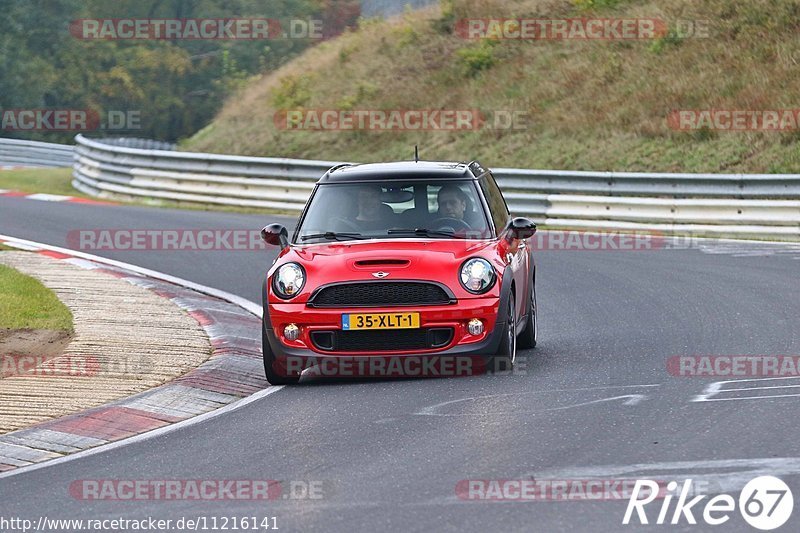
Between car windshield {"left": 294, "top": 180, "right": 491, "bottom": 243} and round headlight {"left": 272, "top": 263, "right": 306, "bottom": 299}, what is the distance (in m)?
0.62

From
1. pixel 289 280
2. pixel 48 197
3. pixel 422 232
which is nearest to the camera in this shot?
pixel 289 280

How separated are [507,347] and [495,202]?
178cm

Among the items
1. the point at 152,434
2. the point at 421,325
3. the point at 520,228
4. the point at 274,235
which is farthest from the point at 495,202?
the point at 152,434

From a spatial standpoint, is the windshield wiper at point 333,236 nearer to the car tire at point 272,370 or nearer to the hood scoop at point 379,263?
the hood scoop at point 379,263

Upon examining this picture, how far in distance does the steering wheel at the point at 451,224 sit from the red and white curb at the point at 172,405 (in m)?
1.76

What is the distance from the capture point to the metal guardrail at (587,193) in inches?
789

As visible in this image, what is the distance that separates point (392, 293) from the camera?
9.52m

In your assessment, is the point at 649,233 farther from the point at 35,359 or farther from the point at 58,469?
the point at 58,469

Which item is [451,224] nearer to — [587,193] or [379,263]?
[379,263]

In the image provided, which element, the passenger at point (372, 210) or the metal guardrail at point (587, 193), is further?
the metal guardrail at point (587, 193)

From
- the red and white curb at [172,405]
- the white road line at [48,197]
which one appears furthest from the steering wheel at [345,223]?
the white road line at [48,197]

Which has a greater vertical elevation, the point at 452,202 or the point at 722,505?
the point at 452,202

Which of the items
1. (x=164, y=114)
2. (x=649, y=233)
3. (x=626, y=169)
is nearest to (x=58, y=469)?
(x=649, y=233)

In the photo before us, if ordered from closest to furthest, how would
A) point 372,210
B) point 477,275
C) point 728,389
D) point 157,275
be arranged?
point 728,389
point 477,275
point 372,210
point 157,275
